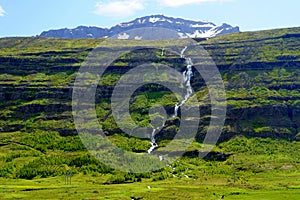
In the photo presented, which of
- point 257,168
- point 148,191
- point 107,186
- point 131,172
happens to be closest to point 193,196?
point 148,191

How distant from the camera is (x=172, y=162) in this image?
642 feet

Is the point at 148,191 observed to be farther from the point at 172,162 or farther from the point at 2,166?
the point at 2,166

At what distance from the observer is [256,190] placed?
5497 inches

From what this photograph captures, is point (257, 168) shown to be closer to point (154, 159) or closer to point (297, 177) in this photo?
point (297, 177)

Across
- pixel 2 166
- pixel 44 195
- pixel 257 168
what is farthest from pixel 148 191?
pixel 2 166

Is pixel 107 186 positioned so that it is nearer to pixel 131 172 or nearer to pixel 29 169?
pixel 131 172

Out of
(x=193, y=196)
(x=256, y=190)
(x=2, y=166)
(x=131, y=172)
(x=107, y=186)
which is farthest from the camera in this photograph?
(x=2, y=166)

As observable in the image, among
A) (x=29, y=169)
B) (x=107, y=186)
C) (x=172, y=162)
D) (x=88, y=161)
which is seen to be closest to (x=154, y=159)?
(x=172, y=162)

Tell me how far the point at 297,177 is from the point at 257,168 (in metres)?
24.6

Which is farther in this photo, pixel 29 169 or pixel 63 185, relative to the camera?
pixel 29 169

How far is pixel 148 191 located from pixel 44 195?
3385cm

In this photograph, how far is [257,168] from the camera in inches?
7288

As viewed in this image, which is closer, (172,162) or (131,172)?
(131,172)

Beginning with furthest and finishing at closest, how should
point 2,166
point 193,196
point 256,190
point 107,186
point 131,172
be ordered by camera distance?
point 2,166 → point 131,172 → point 107,186 → point 256,190 → point 193,196
